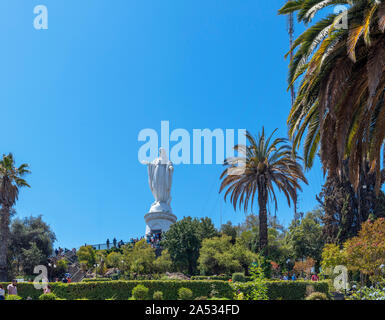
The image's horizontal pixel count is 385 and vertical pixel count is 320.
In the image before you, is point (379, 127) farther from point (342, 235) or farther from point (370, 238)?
point (342, 235)

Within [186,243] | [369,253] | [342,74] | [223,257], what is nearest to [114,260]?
[186,243]

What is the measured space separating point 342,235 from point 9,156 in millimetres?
31108

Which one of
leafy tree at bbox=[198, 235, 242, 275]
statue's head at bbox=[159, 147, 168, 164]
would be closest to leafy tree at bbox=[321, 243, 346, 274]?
leafy tree at bbox=[198, 235, 242, 275]

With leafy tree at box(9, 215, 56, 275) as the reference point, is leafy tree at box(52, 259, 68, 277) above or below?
below

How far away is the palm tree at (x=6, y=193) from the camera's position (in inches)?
1243

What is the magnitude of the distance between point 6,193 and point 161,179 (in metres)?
24.5

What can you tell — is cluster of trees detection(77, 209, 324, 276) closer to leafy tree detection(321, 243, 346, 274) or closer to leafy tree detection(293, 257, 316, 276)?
leafy tree detection(293, 257, 316, 276)

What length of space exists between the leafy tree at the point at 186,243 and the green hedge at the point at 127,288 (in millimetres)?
13859

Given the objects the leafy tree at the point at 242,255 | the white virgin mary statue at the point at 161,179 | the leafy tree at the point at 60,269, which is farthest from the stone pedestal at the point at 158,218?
the leafy tree at the point at 242,255

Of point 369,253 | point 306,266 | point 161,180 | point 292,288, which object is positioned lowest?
point 292,288

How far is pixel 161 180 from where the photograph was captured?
5409 centimetres

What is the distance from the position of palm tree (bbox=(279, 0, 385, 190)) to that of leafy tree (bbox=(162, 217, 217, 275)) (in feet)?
89.2

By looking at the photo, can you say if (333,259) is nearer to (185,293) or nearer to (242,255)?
(242,255)

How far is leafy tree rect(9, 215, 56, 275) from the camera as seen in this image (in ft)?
132
